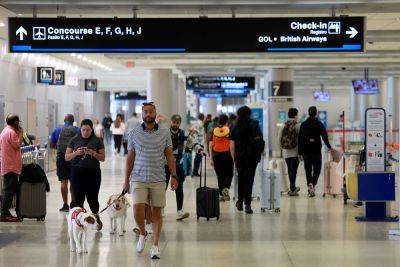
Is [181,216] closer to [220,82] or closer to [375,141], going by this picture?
[375,141]

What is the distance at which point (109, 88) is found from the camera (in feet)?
118

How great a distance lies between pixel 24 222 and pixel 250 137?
386 cm

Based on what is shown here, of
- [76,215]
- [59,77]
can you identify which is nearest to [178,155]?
[76,215]

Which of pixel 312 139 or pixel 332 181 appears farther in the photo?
pixel 332 181

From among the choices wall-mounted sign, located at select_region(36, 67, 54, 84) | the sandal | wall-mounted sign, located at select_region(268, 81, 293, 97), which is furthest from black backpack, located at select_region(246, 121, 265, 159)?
wall-mounted sign, located at select_region(268, 81, 293, 97)

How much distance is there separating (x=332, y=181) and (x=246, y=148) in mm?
3721

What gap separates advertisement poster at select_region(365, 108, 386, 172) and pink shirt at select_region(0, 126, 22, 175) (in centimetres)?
538

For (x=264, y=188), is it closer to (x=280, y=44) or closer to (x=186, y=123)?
(x=280, y=44)

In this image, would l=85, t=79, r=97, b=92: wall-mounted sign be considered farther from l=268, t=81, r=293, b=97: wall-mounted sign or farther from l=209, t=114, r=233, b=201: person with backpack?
l=209, t=114, r=233, b=201: person with backpack

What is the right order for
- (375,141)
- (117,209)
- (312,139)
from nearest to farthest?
(117,209) → (375,141) → (312,139)

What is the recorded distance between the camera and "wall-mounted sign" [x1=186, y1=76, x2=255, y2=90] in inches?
1377

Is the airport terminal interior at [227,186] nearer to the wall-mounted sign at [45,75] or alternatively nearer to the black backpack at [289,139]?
the black backpack at [289,139]

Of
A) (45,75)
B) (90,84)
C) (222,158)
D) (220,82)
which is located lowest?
(222,158)

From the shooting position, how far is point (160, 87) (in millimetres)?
31156
